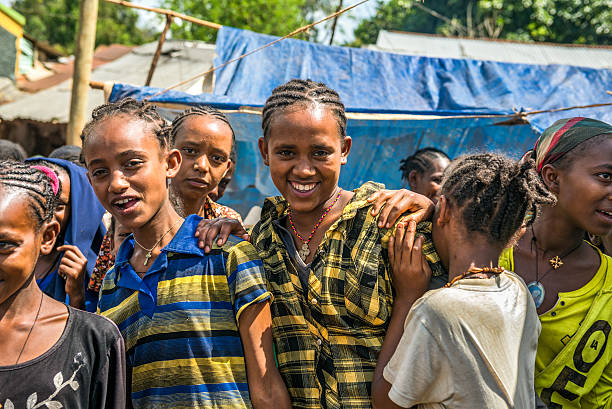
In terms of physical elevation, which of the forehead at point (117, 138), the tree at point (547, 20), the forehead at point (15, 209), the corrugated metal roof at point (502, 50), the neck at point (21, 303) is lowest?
the neck at point (21, 303)

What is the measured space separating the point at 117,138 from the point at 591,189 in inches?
72.4

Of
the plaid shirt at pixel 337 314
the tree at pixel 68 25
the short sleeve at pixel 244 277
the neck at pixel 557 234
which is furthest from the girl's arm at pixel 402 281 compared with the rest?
the tree at pixel 68 25

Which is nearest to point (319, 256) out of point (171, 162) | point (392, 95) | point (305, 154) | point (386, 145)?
point (305, 154)

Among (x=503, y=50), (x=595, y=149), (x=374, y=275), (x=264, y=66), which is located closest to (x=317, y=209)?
(x=374, y=275)

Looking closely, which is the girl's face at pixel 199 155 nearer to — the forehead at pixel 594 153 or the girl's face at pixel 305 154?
the girl's face at pixel 305 154

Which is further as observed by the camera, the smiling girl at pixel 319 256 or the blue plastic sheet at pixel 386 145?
the blue plastic sheet at pixel 386 145

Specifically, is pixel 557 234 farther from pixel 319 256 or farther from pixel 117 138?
pixel 117 138

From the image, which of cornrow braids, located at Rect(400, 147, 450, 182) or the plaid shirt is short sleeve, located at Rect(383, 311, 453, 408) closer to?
the plaid shirt

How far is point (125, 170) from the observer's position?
2.04m

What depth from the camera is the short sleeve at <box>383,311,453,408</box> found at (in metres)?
1.60

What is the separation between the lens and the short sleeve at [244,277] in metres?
1.80

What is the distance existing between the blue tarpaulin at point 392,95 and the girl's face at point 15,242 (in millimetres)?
3213

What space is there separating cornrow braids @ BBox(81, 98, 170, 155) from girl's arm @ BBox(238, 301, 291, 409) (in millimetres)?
828

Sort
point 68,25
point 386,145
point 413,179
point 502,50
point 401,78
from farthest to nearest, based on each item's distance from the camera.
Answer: point 68,25 < point 502,50 < point 401,78 < point 386,145 < point 413,179
